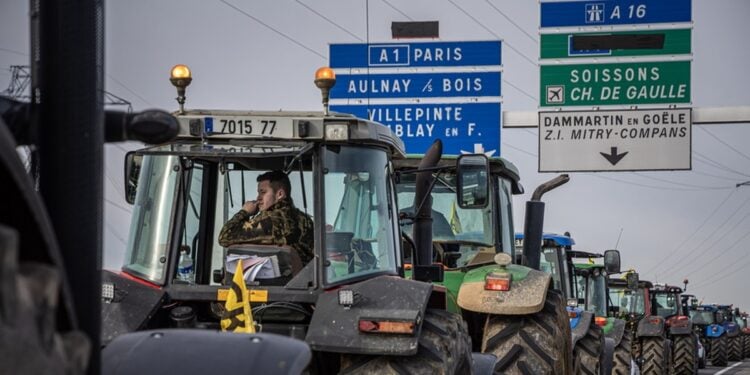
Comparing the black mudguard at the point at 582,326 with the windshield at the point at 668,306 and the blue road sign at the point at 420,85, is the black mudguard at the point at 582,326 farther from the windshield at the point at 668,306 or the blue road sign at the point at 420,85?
the windshield at the point at 668,306

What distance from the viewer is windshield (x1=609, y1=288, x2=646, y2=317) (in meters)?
29.4

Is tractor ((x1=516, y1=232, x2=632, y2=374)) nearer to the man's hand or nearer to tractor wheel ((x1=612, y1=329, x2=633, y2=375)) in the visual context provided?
tractor wheel ((x1=612, y1=329, x2=633, y2=375))

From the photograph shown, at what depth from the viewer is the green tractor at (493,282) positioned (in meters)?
10.5

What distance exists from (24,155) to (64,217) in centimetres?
18

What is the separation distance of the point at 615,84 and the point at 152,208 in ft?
50.0

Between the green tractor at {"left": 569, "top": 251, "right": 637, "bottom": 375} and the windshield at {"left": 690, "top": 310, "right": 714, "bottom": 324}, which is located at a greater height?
the green tractor at {"left": 569, "top": 251, "right": 637, "bottom": 375}

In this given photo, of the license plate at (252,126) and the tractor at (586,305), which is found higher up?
the license plate at (252,126)

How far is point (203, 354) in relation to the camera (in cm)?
402

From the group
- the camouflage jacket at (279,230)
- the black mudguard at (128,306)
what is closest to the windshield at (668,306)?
the camouflage jacket at (279,230)

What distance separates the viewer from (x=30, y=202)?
96.5 inches

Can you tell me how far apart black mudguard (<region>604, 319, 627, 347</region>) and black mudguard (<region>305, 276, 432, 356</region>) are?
508 inches

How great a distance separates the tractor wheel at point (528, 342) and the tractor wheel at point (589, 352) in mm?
3439

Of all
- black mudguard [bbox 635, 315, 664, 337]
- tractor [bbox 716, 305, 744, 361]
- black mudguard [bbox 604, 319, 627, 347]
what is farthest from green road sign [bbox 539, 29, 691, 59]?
tractor [bbox 716, 305, 744, 361]

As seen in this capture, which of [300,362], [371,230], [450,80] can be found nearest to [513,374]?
[371,230]
